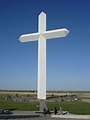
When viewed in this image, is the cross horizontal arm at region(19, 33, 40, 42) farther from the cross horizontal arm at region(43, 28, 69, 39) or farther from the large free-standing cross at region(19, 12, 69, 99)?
the cross horizontal arm at region(43, 28, 69, 39)

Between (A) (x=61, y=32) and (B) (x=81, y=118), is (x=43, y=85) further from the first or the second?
(B) (x=81, y=118)

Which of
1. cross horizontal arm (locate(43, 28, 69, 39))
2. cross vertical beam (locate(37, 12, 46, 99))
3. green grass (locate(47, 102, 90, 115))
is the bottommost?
green grass (locate(47, 102, 90, 115))

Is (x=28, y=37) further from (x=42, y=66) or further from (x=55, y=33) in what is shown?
(x=42, y=66)

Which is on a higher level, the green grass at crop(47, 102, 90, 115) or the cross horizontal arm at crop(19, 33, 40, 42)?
the cross horizontal arm at crop(19, 33, 40, 42)

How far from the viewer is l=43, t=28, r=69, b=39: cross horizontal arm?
1282cm

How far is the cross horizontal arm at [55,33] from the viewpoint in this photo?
12819 mm

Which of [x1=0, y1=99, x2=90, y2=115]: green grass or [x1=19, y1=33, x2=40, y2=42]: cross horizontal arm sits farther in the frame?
[x1=0, y1=99, x2=90, y2=115]: green grass

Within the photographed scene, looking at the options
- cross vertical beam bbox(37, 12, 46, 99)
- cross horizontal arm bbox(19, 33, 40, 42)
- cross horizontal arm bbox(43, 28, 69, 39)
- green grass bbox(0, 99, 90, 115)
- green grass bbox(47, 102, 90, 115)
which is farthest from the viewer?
green grass bbox(0, 99, 90, 115)

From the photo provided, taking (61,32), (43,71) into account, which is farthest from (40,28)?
(43,71)

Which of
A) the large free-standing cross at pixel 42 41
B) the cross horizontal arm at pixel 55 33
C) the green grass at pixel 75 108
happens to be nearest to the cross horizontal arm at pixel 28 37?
the large free-standing cross at pixel 42 41

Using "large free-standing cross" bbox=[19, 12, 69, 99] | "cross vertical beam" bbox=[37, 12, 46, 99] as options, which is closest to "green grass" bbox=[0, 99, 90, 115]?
"large free-standing cross" bbox=[19, 12, 69, 99]

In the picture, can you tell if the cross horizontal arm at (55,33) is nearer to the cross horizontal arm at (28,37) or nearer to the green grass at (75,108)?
the cross horizontal arm at (28,37)

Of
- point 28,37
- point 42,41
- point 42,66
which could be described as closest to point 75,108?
point 28,37

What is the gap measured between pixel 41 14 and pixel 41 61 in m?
2.54
